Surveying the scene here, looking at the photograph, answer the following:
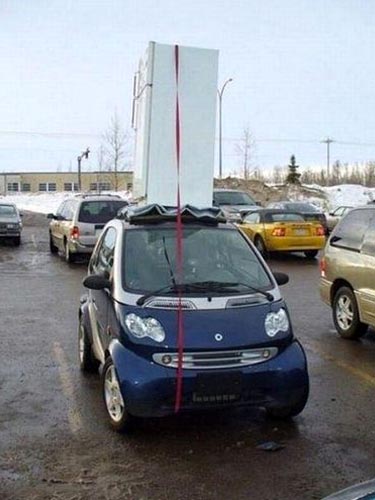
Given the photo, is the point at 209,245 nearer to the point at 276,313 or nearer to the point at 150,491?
the point at 276,313

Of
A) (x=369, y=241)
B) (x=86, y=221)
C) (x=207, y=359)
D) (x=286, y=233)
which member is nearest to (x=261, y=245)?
(x=286, y=233)

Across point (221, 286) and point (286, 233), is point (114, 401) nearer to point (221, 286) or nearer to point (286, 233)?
point (221, 286)

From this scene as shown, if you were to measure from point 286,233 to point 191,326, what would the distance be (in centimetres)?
1344

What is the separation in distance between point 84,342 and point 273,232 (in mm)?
12020

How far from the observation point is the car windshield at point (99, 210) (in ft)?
53.6

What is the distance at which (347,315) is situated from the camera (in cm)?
828

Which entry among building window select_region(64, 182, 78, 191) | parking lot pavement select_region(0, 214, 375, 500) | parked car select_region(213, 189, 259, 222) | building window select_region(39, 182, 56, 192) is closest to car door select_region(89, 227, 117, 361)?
parking lot pavement select_region(0, 214, 375, 500)

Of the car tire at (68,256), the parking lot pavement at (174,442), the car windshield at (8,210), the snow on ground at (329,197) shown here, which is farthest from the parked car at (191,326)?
the snow on ground at (329,197)

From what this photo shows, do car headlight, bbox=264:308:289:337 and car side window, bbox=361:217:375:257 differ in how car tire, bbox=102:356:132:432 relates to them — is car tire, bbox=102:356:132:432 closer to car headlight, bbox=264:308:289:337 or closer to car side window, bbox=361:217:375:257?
car headlight, bbox=264:308:289:337

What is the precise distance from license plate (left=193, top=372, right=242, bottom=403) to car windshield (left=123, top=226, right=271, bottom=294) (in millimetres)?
839

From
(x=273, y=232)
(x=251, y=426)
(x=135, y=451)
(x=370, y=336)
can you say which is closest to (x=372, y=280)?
(x=370, y=336)

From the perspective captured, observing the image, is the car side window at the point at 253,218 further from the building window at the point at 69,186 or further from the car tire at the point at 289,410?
the building window at the point at 69,186

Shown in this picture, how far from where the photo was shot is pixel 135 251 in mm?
5680

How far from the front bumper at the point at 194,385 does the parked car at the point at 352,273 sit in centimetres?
307
